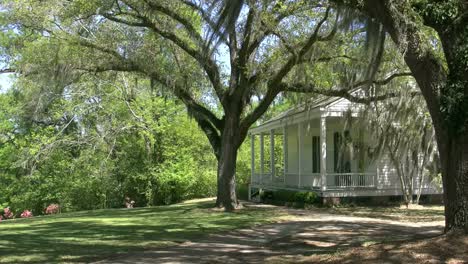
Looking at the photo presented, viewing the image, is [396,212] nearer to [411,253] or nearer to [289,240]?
[289,240]

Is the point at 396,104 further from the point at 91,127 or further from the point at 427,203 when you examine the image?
the point at 91,127

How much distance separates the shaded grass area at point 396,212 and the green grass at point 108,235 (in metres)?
2.83

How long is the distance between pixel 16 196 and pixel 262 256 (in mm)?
30258

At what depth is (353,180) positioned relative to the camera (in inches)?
848

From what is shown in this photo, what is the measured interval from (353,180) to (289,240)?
413 inches

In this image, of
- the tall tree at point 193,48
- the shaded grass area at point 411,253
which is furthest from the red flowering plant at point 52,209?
the shaded grass area at point 411,253

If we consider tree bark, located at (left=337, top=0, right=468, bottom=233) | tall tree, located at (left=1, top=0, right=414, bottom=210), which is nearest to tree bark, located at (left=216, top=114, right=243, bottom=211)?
tall tree, located at (left=1, top=0, right=414, bottom=210)

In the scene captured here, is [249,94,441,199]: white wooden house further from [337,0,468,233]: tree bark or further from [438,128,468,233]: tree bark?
[438,128,468,233]: tree bark

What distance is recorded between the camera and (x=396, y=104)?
60.6ft

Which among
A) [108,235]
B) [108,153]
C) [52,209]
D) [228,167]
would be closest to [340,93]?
[228,167]

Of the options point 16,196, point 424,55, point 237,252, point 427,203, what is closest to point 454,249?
point 424,55

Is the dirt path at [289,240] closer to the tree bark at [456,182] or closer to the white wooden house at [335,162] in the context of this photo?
the tree bark at [456,182]

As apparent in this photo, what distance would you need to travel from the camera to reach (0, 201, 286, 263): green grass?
1031 cm

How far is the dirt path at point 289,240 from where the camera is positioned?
963 centimetres
